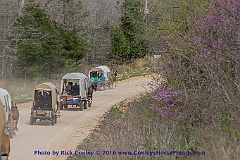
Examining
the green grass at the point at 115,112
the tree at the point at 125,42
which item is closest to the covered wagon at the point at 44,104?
the green grass at the point at 115,112

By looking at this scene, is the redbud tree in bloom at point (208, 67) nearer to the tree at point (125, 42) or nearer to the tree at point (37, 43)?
the tree at point (37, 43)

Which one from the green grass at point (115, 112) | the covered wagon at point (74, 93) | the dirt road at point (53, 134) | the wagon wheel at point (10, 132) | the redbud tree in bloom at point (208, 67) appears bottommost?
the dirt road at point (53, 134)

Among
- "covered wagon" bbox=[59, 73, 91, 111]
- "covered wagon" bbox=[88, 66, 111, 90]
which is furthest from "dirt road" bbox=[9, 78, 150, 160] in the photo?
"covered wagon" bbox=[88, 66, 111, 90]

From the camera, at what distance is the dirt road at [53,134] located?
1488 cm

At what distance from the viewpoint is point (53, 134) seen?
1845 cm

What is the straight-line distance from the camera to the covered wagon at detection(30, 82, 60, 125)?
20703 millimetres

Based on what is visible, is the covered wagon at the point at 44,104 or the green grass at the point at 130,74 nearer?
the covered wagon at the point at 44,104

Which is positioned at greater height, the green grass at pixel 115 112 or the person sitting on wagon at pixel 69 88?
the person sitting on wagon at pixel 69 88

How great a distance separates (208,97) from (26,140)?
620 cm

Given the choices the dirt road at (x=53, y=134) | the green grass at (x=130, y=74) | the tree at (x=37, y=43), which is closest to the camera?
the dirt road at (x=53, y=134)

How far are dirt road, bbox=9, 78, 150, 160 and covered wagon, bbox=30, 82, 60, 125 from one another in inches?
12.3

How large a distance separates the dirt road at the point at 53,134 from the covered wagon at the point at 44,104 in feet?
1.02

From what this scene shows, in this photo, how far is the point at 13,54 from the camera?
132 ft

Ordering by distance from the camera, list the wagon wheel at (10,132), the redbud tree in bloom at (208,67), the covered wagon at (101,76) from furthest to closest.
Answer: the covered wagon at (101,76) → the wagon wheel at (10,132) → the redbud tree in bloom at (208,67)
